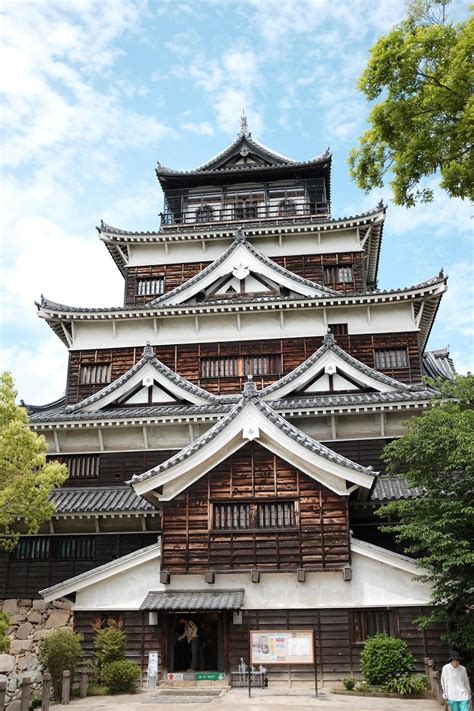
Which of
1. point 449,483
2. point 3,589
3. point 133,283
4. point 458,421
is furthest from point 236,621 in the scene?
point 133,283

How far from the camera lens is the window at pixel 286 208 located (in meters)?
30.0

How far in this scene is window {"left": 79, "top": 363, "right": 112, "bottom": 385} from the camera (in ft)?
85.5

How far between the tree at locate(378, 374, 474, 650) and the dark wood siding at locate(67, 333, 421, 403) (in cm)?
862

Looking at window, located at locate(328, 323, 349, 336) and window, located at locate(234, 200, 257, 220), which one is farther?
window, located at locate(234, 200, 257, 220)

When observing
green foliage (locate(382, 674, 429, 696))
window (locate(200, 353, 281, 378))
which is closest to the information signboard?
green foliage (locate(382, 674, 429, 696))

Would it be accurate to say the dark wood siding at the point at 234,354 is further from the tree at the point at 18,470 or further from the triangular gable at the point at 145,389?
the tree at the point at 18,470

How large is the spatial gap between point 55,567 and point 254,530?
8.05m

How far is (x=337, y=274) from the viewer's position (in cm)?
2778

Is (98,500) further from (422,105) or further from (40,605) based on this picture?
(422,105)

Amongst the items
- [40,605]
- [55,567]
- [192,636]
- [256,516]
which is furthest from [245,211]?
[192,636]

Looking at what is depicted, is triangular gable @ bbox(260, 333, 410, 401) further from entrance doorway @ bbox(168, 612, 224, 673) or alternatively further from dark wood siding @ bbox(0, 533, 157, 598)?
entrance doorway @ bbox(168, 612, 224, 673)

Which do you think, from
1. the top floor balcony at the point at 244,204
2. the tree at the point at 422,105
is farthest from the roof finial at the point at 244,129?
the tree at the point at 422,105

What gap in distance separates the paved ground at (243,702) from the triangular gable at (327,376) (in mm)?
10153

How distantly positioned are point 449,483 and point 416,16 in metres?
10.2
